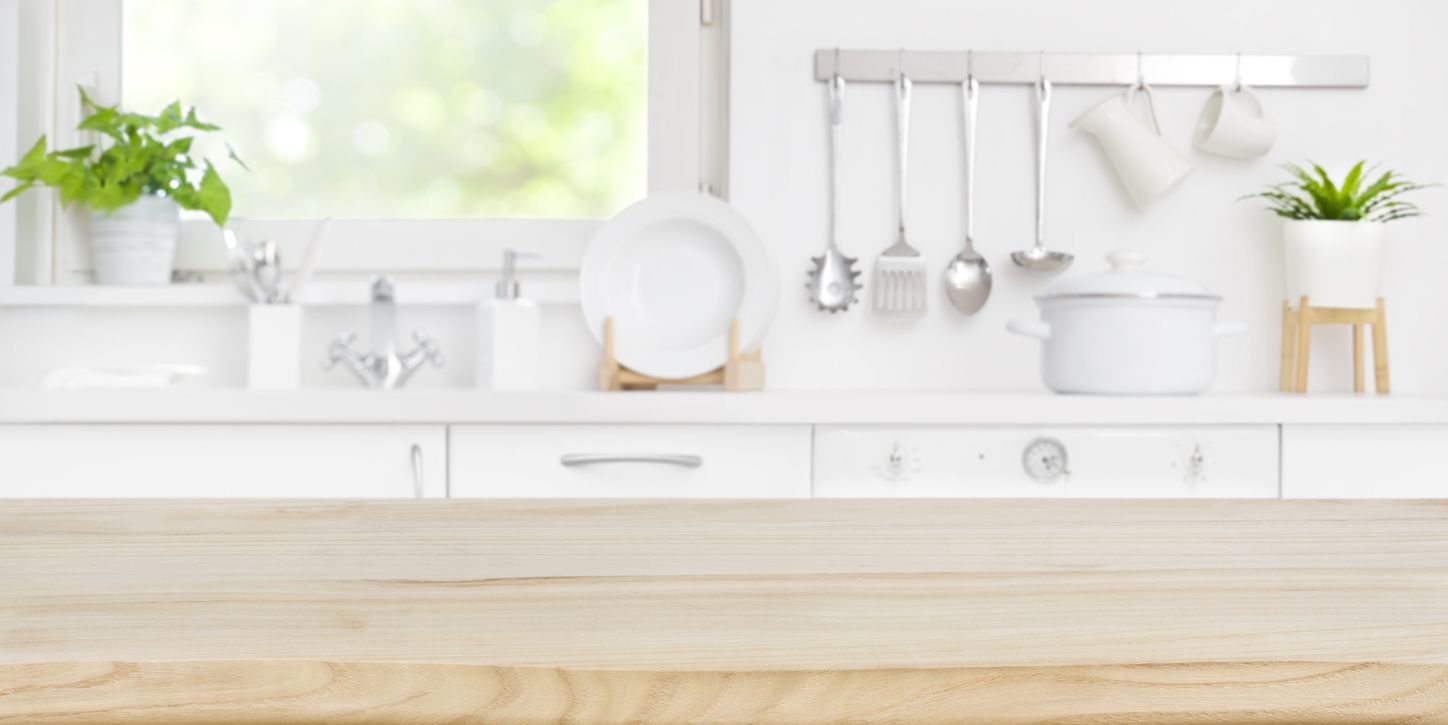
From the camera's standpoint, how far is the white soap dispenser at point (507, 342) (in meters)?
1.95

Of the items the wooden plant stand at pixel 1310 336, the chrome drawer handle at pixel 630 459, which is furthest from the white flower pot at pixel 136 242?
the wooden plant stand at pixel 1310 336

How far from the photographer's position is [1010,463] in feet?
5.34

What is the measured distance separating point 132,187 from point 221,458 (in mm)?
762

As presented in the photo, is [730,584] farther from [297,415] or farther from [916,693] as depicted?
[297,415]

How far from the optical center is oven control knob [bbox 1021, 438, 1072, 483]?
64.1 inches

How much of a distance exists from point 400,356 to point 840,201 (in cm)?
83

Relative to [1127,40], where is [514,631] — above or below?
below

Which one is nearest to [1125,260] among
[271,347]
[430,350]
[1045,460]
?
[1045,460]

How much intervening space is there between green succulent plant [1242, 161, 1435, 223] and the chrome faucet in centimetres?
148

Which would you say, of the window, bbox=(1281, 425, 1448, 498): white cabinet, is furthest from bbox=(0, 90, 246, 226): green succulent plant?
bbox=(1281, 425, 1448, 498): white cabinet

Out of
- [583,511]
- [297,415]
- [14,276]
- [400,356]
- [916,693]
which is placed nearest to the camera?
[916,693]

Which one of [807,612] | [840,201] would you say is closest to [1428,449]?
[840,201]

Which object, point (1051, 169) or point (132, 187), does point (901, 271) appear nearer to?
point (1051, 169)

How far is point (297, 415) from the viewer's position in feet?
5.24
